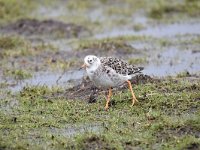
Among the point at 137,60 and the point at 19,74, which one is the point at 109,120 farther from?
the point at 137,60

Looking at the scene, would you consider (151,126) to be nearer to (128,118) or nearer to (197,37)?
(128,118)

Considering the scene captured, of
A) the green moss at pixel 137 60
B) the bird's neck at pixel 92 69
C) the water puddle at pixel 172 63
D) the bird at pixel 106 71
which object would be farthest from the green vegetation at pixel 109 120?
the green moss at pixel 137 60

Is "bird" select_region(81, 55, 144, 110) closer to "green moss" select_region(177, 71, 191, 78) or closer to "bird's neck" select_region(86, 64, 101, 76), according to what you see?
"bird's neck" select_region(86, 64, 101, 76)

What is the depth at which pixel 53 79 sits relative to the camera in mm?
13141

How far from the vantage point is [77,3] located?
20.4 metres

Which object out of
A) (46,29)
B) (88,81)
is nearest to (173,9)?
(46,29)

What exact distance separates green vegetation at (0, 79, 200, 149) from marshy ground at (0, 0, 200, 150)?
0.04 feet

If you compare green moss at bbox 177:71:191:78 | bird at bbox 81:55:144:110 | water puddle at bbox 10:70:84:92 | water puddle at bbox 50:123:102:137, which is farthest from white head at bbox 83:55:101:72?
green moss at bbox 177:71:191:78

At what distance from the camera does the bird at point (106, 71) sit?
32.7 feet

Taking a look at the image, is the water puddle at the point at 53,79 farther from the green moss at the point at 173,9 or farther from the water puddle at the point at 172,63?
the green moss at the point at 173,9

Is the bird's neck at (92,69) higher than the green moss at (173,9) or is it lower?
lower

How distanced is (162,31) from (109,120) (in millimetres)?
7931

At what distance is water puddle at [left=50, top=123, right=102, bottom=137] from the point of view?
919 cm

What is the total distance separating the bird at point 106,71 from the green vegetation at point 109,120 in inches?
16.0
